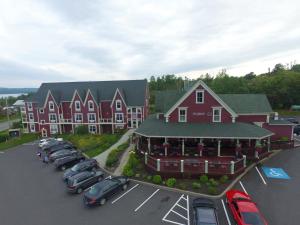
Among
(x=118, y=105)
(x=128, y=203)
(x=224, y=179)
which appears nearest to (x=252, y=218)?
(x=224, y=179)

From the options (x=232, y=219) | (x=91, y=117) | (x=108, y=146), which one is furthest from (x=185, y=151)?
(x=91, y=117)

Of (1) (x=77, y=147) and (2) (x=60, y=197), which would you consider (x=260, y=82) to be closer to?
(1) (x=77, y=147)

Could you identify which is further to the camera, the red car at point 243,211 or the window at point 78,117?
the window at point 78,117

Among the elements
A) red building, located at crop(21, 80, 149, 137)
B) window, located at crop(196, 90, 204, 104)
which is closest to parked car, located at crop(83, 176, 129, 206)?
window, located at crop(196, 90, 204, 104)

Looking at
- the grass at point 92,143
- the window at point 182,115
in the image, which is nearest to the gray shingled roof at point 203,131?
the window at point 182,115

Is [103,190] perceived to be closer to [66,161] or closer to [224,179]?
[66,161]

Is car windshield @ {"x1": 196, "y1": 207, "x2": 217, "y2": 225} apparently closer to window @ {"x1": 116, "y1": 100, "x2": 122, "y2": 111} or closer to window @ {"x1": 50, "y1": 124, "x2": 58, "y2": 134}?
window @ {"x1": 116, "y1": 100, "x2": 122, "y2": 111}

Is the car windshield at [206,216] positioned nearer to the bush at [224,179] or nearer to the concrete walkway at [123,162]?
the bush at [224,179]
